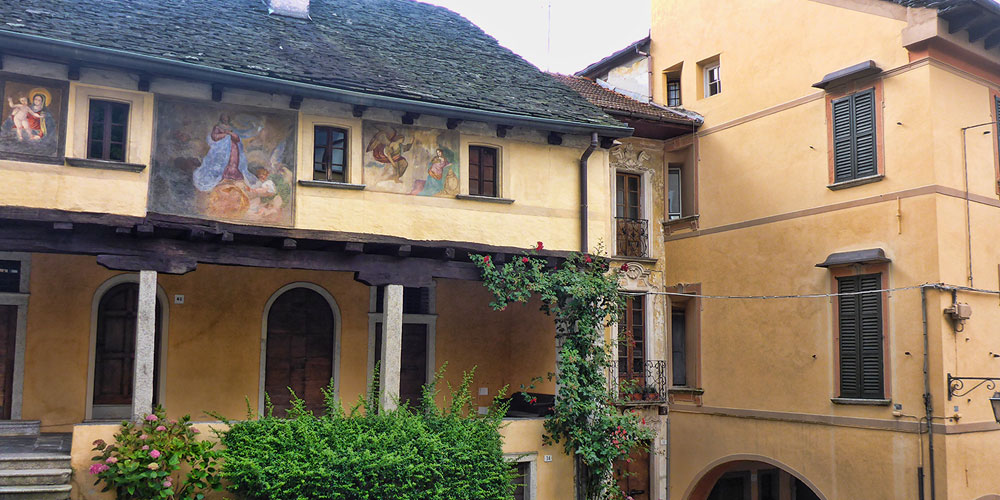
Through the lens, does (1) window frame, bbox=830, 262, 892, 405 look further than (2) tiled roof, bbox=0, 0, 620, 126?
Yes

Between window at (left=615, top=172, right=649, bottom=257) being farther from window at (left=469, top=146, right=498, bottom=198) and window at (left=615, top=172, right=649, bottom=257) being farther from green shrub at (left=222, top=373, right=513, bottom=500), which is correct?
green shrub at (left=222, top=373, right=513, bottom=500)

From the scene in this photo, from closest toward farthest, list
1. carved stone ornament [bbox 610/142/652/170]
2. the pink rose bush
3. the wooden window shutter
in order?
1. the pink rose bush
2. the wooden window shutter
3. carved stone ornament [bbox 610/142/652/170]

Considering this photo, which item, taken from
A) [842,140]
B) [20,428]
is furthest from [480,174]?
[20,428]

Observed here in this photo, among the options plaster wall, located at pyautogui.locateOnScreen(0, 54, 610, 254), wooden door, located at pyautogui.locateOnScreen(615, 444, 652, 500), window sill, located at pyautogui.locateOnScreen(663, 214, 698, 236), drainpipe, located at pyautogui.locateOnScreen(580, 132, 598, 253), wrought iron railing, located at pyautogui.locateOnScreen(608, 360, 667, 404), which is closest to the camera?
plaster wall, located at pyautogui.locateOnScreen(0, 54, 610, 254)

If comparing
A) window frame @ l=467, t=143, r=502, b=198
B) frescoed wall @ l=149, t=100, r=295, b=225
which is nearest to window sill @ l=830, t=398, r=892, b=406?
window frame @ l=467, t=143, r=502, b=198

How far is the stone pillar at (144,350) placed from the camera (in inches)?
434

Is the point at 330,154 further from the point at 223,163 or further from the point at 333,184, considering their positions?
the point at 223,163

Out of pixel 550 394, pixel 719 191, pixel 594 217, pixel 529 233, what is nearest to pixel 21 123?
pixel 529 233

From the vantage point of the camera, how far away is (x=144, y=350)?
36.5 ft

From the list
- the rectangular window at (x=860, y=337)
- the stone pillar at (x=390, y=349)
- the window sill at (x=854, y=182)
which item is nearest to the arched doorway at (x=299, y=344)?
the stone pillar at (x=390, y=349)

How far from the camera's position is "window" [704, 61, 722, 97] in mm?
18344

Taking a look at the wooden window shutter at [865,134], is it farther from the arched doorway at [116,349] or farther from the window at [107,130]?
the arched doorway at [116,349]

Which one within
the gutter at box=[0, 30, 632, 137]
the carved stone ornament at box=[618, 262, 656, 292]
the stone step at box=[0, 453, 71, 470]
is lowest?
the stone step at box=[0, 453, 71, 470]

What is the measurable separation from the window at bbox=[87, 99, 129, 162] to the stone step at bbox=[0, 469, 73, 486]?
12.6ft
